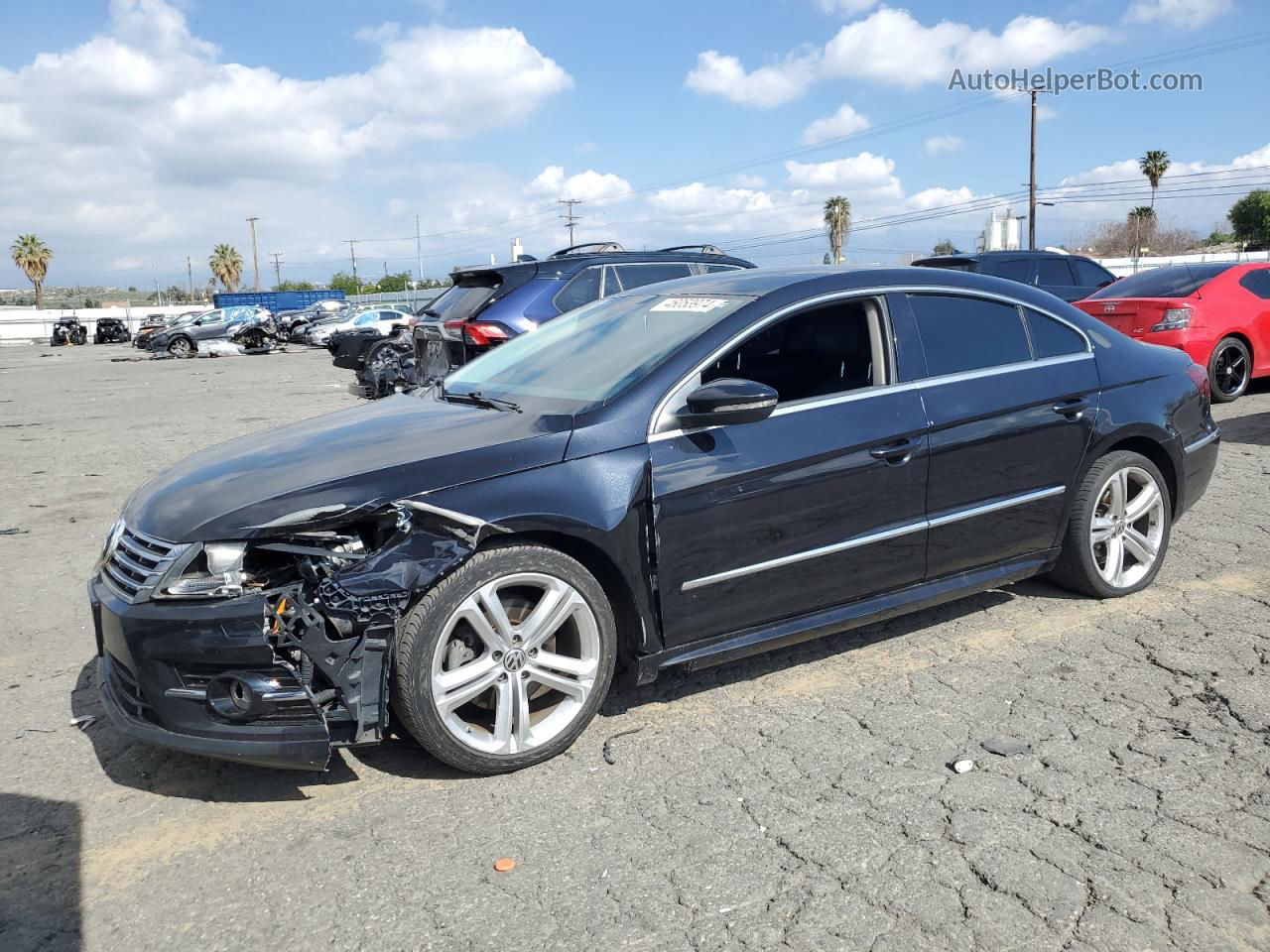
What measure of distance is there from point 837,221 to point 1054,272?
54.1 metres

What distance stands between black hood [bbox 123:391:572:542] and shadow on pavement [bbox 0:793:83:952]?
3.08 ft

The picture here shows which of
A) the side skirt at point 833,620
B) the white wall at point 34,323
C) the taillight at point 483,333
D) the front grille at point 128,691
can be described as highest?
the white wall at point 34,323

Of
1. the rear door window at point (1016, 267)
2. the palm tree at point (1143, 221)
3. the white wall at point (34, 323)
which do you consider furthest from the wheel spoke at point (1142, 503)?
the palm tree at point (1143, 221)

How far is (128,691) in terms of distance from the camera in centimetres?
321

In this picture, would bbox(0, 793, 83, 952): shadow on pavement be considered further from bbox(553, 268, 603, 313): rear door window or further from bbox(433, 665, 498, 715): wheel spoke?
bbox(553, 268, 603, 313): rear door window

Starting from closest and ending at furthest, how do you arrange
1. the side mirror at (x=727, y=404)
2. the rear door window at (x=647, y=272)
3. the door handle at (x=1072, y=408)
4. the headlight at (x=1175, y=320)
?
the side mirror at (x=727, y=404) < the door handle at (x=1072, y=408) < the rear door window at (x=647, y=272) < the headlight at (x=1175, y=320)

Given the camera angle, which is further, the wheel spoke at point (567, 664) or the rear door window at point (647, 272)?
the rear door window at point (647, 272)

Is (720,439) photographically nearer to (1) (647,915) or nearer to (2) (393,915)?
(1) (647,915)

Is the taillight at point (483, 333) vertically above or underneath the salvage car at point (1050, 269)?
underneath

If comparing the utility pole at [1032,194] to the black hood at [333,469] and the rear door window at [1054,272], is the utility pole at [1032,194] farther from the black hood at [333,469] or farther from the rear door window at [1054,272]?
the black hood at [333,469]

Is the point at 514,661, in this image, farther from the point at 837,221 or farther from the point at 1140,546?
the point at 837,221

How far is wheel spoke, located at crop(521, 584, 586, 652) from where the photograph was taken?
130 inches

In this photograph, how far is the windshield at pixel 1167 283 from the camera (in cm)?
1043

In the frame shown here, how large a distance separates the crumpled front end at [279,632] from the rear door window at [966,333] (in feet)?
6.93
